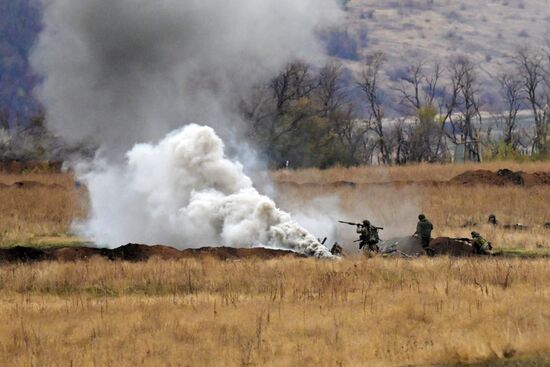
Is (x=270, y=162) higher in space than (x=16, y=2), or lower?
lower

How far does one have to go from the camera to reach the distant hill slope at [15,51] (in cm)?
13162

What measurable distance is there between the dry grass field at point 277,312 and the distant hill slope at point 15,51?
110 m

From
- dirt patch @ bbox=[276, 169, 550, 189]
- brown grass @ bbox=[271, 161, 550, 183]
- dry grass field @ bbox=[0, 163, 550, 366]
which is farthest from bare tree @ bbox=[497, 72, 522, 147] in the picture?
dry grass field @ bbox=[0, 163, 550, 366]

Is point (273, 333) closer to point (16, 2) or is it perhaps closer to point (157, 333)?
point (157, 333)

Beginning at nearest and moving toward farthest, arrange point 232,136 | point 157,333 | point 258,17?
point 157,333 < point 258,17 < point 232,136

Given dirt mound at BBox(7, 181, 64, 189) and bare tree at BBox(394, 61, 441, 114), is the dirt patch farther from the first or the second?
bare tree at BBox(394, 61, 441, 114)

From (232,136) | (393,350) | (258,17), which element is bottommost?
(393,350)

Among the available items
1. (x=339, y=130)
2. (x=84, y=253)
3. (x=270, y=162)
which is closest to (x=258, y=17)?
(x=84, y=253)

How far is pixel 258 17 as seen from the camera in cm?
3450

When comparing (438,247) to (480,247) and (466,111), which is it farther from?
(466,111)

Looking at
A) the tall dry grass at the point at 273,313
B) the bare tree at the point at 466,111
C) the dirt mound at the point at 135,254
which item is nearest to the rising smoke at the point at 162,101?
the dirt mound at the point at 135,254

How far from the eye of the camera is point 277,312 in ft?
63.2

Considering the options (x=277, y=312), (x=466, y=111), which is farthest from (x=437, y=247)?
(x=466, y=111)

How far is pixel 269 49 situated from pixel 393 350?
21864 mm
